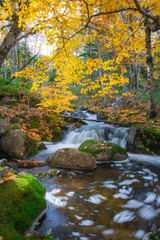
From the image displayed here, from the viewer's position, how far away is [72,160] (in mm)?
5277

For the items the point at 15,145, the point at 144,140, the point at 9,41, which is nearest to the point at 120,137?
the point at 144,140

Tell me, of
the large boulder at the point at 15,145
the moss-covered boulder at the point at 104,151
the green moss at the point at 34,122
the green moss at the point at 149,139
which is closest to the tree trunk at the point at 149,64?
the green moss at the point at 149,139

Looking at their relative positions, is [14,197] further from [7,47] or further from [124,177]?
[7,47]

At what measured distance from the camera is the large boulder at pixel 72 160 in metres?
5.22

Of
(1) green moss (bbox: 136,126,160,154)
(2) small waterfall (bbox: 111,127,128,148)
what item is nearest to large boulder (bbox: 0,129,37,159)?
(2) small waterfall (bbox: 111,127,128,148)

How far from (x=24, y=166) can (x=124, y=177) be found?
3.63m

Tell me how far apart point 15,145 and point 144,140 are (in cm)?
617

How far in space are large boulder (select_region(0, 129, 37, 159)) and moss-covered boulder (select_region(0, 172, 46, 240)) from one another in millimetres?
3760

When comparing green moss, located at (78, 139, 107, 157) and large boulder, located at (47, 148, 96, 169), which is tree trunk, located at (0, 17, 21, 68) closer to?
large boulder, located at (47, 148, 96, 169)

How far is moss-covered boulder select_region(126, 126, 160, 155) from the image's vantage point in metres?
7.05

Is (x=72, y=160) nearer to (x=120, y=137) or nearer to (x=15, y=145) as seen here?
(x=15, y=145)

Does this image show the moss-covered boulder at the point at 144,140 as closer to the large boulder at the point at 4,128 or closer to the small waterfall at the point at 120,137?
the small waterfall at the point at 120,137

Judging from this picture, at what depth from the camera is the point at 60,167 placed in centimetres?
529

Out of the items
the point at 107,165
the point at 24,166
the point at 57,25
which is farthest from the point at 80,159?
the point at 57,25
